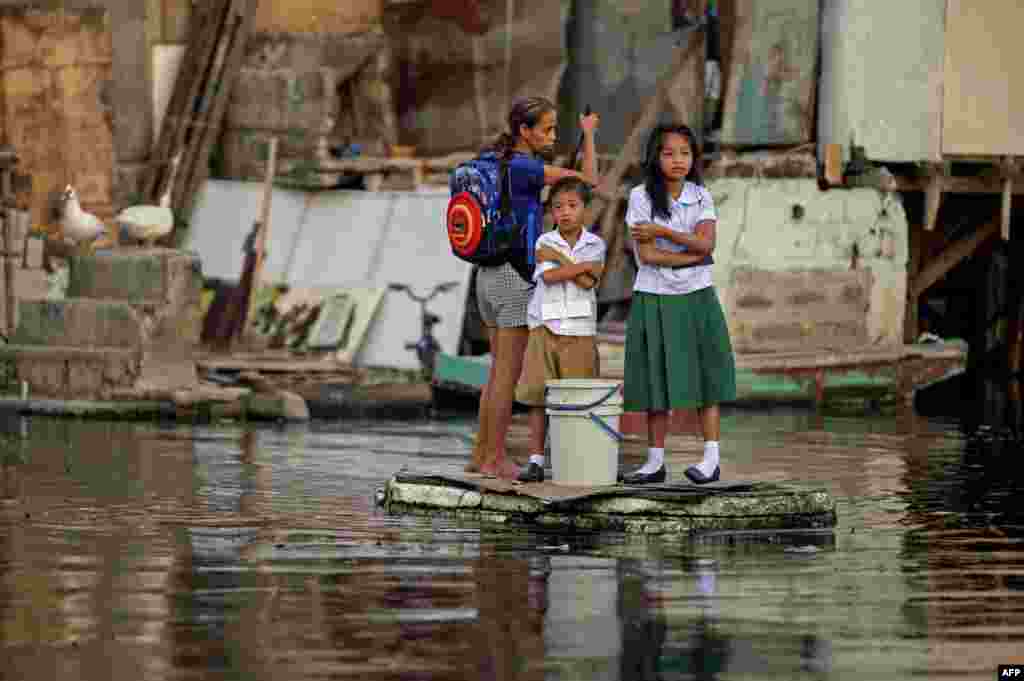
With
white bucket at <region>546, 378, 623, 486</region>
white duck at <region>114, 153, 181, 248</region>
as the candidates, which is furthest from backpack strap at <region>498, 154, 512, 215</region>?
white duck at <region>114, 153, 181, 248</region>

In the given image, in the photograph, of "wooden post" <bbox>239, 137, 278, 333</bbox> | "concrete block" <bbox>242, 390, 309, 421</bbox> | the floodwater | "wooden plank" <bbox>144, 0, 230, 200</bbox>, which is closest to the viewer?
the floodwater

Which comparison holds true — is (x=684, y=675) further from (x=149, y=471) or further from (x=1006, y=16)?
(x=1006, y=16)

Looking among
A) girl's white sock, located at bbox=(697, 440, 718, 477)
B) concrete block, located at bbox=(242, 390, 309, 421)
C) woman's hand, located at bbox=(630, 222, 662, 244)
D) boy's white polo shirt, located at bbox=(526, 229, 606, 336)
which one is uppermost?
woman's hand, located at bbox=(630, 222, 662, 244)

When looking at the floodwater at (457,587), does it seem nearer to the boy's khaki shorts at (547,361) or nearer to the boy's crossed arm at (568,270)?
the boy's khaki shorts at (547,361)

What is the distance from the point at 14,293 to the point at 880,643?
1637 centimetres

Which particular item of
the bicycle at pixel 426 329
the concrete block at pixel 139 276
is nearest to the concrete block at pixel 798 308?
the bicycle at pixel 426 329

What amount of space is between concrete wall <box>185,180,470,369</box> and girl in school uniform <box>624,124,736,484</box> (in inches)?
480

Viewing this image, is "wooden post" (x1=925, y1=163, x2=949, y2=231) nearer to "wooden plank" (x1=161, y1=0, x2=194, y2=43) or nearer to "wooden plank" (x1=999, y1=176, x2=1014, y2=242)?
"wooden plank" (x1=999, y1=176, x2=1014, y2=242)

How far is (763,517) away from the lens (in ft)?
35.4

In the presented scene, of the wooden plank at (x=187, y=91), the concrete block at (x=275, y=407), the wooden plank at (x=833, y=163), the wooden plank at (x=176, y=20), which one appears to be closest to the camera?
the concrete block at (x=275, y=407)

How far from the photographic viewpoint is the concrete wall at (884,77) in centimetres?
2322

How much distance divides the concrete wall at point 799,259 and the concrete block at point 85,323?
21.0 feet

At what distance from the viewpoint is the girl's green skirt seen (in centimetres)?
1113

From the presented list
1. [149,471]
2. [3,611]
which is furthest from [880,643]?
[149,471]
